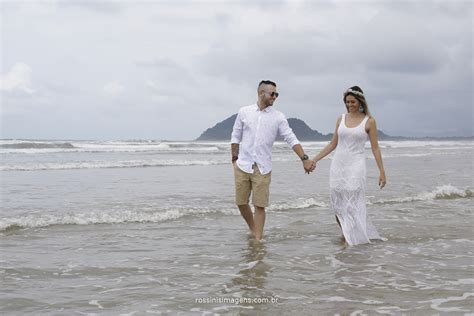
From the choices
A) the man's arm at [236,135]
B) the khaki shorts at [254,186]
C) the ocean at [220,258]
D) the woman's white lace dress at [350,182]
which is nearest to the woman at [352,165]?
the woman's white lace dress at [350,182]

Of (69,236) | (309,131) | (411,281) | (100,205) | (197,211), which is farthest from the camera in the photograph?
(309,131)

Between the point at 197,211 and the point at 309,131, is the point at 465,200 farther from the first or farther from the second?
the point at 309,131

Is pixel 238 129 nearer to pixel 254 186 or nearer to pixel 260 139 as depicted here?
pixel 260 139

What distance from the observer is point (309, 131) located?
97.1m

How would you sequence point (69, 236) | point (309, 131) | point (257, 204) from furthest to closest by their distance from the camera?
point (309, 131) < point (69, 236) < point (257, 204)

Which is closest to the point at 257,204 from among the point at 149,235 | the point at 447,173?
the point at 149,235

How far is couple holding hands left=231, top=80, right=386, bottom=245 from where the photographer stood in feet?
19.8

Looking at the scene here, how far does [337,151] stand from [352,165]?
0.88ft

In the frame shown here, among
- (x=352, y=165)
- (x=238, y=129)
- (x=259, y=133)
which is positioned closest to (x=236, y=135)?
(x=238, y=129)

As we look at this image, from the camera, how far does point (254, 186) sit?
621cm

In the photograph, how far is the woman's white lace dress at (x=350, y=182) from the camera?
606 centimetres

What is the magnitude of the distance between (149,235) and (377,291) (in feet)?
11.8

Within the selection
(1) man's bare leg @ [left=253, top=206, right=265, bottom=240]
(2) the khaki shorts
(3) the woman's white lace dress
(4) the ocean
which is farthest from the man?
(4) the ocean

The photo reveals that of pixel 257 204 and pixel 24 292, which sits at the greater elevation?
pixel 257 204
